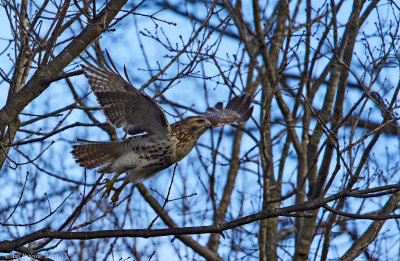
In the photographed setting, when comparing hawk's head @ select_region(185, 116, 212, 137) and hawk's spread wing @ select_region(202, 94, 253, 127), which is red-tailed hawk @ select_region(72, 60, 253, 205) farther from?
hawk's spread wing @ select_region(202, 94, 253, 127)

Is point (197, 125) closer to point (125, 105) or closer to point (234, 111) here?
point (125, 105)

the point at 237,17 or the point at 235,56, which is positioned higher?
the point at 237,17

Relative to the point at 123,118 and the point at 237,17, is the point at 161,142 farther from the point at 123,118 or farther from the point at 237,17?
the point at 237,17

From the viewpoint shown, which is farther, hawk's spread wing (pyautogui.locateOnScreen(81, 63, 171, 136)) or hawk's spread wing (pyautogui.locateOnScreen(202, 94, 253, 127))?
hawk's spread wing (pyautogui.locateOnScreen(202, 94, 253, 127))

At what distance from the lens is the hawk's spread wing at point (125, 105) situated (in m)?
4.70

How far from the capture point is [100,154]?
Result: 5414mm

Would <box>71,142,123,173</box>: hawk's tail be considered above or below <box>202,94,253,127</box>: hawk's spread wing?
below

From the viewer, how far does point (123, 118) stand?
5160 mm

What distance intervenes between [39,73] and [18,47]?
3.49 ft

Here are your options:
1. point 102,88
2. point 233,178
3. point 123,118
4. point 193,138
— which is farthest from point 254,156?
point 102,88

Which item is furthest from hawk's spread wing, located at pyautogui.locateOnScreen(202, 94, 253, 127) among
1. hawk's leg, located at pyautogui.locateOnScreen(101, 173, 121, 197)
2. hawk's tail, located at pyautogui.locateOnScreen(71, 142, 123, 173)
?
hawk's leg, located at pyautogui.locateOnScreen(101, 173, 121, 197)

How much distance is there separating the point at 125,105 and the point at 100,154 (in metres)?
0.64

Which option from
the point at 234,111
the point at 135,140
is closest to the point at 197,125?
the point at 135,140

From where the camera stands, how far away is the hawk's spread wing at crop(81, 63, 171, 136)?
185 inches
